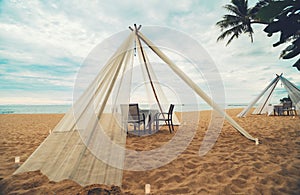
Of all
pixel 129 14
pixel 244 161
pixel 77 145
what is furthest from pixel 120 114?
pixel 129 14

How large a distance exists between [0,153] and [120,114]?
9.02ft

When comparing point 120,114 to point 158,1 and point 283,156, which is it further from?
point 158,1

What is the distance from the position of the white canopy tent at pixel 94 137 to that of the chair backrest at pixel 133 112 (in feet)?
4.69

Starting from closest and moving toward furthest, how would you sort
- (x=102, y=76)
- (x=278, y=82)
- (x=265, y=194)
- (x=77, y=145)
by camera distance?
(x=265, y=194) < (x=77, y=145) < (x=102, y=76) < (x=278, y=82)

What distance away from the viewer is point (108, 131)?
113 inches

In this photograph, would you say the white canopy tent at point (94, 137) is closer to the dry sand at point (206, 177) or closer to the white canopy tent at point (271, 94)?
A: the dry sand at point (206, 177)

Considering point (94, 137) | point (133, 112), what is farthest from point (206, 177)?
point (133, 112)

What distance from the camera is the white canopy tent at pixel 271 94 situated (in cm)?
891

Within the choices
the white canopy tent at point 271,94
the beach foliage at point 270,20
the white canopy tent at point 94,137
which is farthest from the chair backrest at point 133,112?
the white canopy tent at point 271,94

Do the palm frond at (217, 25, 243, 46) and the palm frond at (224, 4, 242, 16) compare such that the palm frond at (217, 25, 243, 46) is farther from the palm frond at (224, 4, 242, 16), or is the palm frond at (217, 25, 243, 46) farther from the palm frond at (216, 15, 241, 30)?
the palm frond at (224, 4, 242, 16)

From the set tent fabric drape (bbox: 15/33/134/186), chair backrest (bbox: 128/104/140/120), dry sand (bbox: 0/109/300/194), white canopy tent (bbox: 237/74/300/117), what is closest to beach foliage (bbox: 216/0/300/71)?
white canopy tent (bbox: 237/74/300/117)

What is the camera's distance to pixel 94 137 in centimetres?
275

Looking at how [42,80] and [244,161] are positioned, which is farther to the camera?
[42,80]

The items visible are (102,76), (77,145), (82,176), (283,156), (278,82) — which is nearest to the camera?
(82,176)
